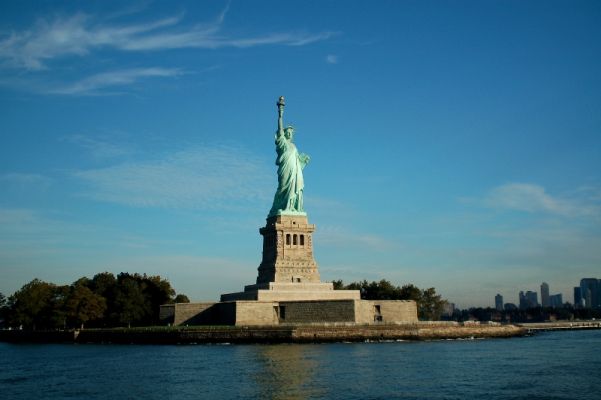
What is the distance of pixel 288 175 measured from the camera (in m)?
69.3

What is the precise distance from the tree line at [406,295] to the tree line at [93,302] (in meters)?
21.3

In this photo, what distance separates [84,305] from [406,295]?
35.0 m

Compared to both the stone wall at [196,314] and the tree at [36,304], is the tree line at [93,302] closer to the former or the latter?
the tree at [36,304]

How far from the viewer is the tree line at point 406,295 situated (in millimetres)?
76812

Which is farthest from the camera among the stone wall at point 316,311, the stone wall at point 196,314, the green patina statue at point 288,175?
the green patina statue at point 288,175

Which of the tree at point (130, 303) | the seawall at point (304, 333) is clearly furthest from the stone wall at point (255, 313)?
the tree at point (130, 303)

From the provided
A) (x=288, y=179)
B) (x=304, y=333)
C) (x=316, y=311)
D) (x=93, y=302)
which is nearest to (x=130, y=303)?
(x=93, y=302)

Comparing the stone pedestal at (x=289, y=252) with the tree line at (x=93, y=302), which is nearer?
the stone pedestal at (x=289, y=252)

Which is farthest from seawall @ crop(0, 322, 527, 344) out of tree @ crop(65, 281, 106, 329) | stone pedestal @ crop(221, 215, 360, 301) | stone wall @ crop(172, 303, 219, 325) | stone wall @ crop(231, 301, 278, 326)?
tree @ crop(65, 281, 106, 329)

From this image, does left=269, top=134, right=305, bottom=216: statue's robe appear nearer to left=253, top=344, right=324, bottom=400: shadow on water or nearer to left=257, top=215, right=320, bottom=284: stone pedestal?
left=257, top=215, right=320, bottom=284: stone pedestal

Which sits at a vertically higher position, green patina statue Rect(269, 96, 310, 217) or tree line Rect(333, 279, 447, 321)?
green patina statue Rect(269, 96, 310, 217)

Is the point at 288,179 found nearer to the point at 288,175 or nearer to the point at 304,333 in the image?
the point at 288,175

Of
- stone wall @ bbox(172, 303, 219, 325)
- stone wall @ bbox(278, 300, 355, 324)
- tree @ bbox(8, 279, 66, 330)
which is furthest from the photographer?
tree @ bbox(8, 279, 66, 330)

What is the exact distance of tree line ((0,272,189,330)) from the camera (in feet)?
231
